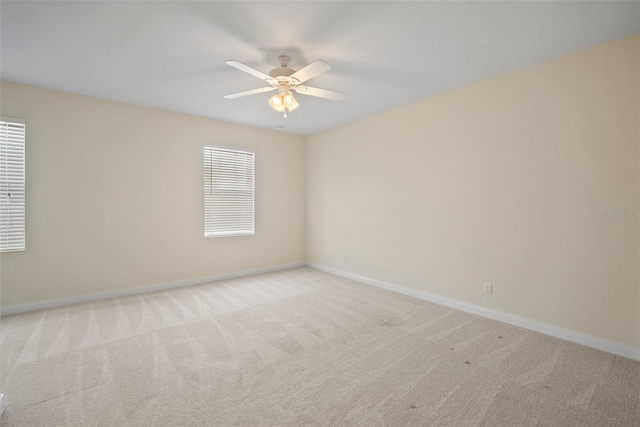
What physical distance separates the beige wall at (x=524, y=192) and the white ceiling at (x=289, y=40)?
338 mm

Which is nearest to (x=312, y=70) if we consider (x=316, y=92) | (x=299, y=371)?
(x=316, y=92)

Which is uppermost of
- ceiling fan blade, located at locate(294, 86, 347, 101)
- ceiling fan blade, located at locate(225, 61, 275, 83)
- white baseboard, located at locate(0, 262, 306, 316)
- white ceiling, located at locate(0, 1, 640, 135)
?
white ceiling, located at locate(0, 1, 640, 135)

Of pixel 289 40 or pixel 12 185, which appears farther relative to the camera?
pixel 12 185

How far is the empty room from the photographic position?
1.94 meters

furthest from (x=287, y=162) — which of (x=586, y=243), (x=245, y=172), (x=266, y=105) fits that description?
(x=586, y=243)

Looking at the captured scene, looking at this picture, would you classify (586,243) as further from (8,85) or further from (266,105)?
(8,85)

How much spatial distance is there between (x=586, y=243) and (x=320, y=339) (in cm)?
259

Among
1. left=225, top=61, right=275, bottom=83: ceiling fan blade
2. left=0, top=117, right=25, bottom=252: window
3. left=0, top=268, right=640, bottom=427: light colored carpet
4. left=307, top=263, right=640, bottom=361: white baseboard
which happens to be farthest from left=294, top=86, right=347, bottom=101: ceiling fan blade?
left=0, top=117, right=25, bottom=252: window

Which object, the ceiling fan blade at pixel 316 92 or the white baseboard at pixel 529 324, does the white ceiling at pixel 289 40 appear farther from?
the white baseboard at pixel 529 324

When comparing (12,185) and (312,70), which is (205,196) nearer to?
(12,185)

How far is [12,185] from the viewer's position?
322 cm

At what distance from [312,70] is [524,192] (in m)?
2.45

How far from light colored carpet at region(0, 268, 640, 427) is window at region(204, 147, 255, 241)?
5.66ft

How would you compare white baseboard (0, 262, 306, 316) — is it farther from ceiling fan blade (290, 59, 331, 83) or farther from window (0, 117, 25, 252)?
ceiling fan blade (290, 59, 331, 83)
